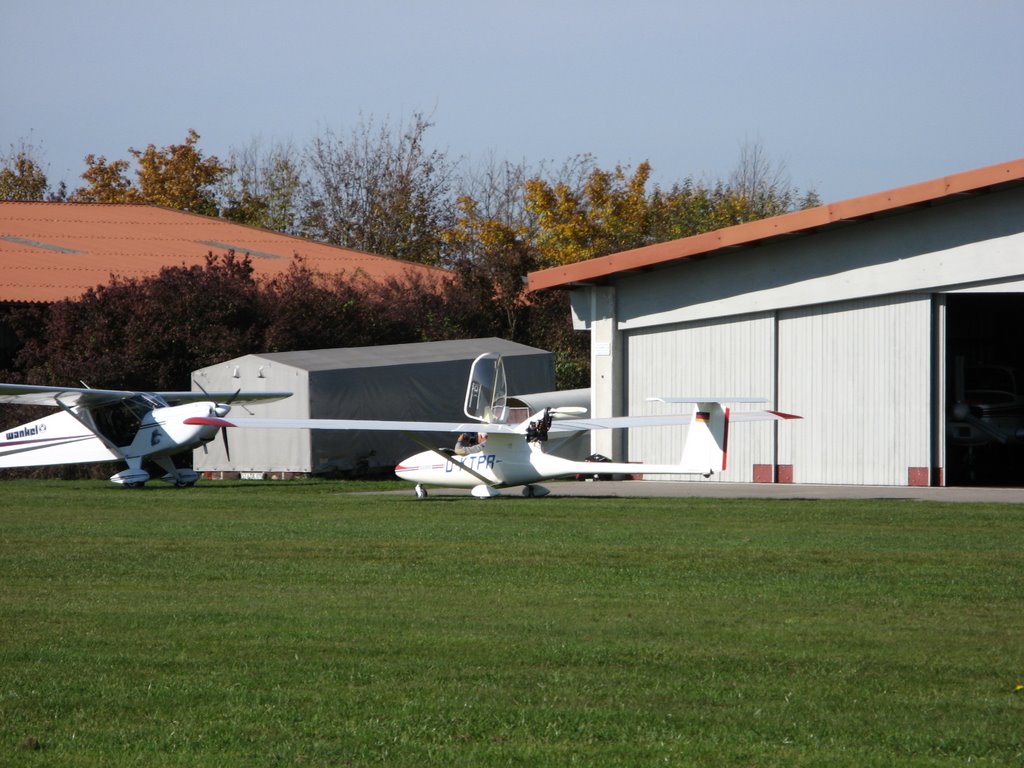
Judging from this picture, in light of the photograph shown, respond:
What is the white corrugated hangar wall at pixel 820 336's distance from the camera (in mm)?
21719

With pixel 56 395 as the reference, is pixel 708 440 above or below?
below

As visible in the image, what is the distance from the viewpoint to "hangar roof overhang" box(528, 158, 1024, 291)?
2080 centimetres

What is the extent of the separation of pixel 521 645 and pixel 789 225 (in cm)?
1574

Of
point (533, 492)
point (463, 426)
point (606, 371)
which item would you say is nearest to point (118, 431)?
point (463, 426)

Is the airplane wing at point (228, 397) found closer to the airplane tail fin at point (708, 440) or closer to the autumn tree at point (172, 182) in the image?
the airplane tail fin at point (708, 440)

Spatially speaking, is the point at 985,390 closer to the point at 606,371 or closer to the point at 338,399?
the point at 606,371

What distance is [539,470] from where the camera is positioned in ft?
68.7

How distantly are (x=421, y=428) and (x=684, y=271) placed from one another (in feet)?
22.7

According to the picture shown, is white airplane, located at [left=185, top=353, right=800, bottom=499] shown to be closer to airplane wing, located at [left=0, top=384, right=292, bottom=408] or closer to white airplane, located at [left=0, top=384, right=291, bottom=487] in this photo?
white airplane, located at [left=0, top=384, right=291, bottom=487]

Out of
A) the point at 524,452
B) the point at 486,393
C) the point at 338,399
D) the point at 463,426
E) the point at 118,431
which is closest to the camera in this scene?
the point at 524,452

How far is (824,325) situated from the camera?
23.3 meters

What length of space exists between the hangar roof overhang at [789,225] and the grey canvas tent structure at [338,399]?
208 inches

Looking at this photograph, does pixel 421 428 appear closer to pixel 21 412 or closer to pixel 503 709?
pixel 503 709

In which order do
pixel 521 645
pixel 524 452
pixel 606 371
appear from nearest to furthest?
1. pixel 521 645
2. pixel 524 452
3. pixel 606 371
